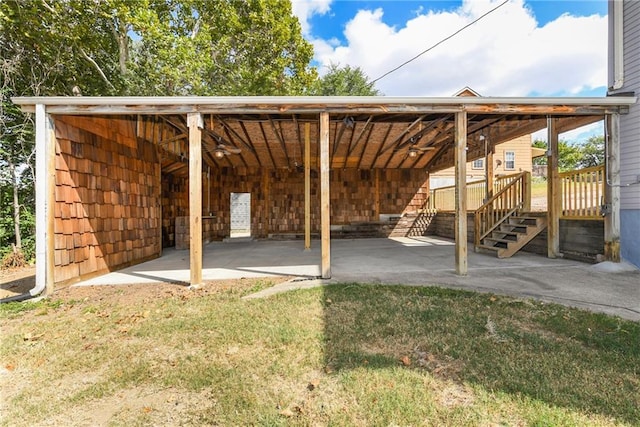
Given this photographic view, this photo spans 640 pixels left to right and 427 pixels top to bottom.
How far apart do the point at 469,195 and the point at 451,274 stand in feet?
19.9

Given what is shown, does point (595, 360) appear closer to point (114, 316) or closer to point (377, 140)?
point (114, 316)

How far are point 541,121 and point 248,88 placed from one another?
10607 millimetres

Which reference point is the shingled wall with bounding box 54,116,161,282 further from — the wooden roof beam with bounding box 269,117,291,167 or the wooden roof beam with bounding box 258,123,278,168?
the wooden roof beam with bounding box 269,117,291,167

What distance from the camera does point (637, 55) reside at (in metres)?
4.84

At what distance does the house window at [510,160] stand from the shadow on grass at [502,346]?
15.4 metres

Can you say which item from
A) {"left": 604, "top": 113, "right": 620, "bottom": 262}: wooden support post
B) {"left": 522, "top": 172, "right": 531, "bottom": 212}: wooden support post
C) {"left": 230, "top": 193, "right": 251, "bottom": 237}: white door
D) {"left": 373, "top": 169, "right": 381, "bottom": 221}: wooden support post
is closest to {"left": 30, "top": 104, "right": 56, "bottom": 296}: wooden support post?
{"left": 604, "top": 113, "right": 620, "bottom": 262}: wooden support post

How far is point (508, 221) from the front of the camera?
7.11m

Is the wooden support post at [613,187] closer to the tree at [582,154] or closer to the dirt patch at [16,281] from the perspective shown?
the dirt patch at [16,281]

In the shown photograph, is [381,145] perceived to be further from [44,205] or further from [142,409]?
[142,409]

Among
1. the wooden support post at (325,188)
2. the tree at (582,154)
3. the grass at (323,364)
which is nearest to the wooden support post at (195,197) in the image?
the grass at (323,364)

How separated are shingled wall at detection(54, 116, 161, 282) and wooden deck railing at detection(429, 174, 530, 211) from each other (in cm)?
841

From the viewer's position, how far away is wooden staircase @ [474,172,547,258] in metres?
6.34

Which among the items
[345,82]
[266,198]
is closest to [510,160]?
[345,82]

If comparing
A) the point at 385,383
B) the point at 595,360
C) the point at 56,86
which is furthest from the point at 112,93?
the point at 595,360
